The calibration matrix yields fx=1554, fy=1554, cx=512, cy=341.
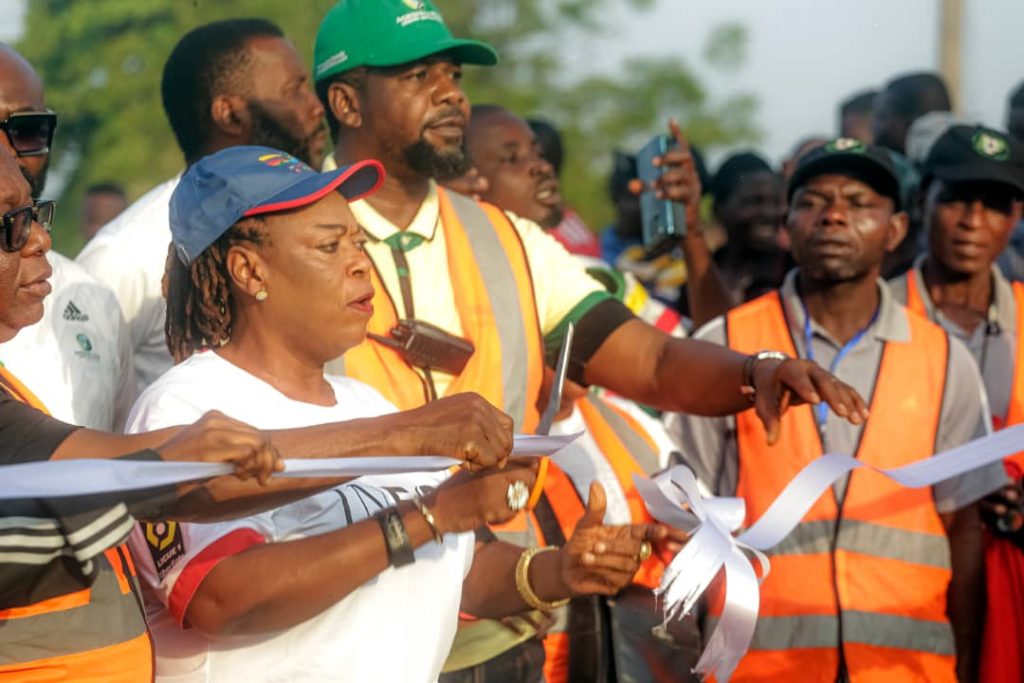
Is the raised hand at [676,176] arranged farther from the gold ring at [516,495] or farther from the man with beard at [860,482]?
the gold ring at [516,495]

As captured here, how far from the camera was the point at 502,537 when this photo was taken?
437 centimetres

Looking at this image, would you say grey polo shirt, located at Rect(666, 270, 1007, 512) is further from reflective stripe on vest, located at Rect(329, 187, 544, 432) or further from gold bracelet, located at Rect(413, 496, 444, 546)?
gold bracelet, located at Rect(413, 496, 444, 546)

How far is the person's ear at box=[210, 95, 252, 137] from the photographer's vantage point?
5492 millimetres

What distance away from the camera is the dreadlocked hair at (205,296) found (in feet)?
11.8

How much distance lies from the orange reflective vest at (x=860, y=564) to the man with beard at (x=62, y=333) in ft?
6.41

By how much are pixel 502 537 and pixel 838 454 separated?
1.00 meters

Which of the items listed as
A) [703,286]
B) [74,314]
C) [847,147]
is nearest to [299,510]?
[74,314]

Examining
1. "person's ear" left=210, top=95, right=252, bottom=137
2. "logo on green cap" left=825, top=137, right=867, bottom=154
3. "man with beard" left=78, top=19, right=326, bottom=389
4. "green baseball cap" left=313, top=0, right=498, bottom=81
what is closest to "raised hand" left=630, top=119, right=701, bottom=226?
"logo on green cap" left=825, top=137, right=867, bottom=154

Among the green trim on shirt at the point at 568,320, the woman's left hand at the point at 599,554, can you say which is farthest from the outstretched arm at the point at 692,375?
the woman's left hand at the point at 599,554

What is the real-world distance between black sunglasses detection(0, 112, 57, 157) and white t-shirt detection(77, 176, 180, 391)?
0.47m

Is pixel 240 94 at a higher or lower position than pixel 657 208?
higher

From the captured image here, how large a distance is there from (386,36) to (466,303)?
91cm

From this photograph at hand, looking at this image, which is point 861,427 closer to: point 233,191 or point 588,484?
point 588,484

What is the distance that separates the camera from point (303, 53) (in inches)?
590
